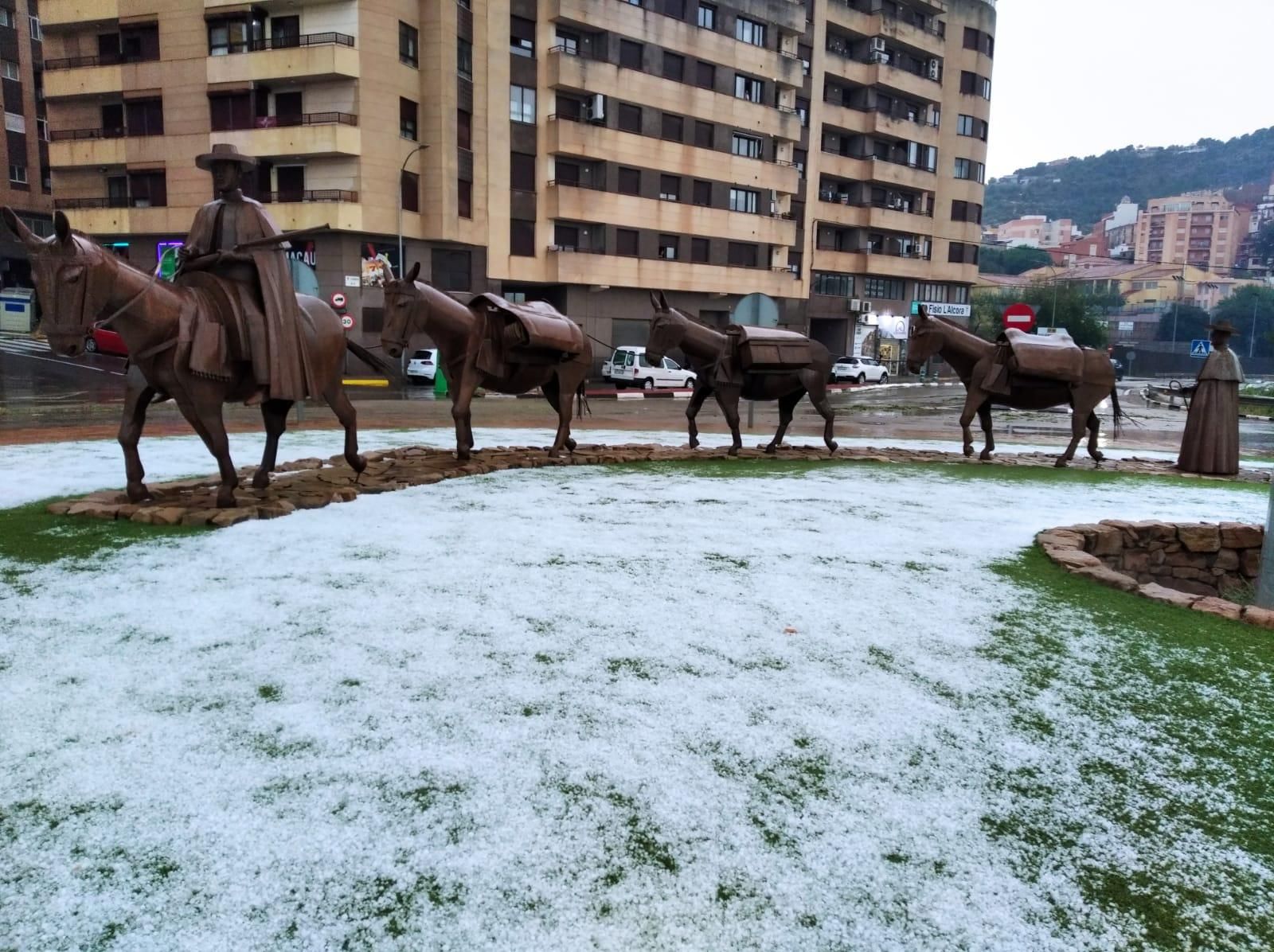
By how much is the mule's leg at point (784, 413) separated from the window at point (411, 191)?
25.0 meters

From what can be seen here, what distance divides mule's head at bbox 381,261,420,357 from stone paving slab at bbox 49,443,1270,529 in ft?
4.83

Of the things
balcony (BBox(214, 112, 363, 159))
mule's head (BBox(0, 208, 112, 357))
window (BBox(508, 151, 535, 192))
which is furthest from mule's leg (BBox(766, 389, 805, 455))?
window (BBox(508, 151, 535, 192))

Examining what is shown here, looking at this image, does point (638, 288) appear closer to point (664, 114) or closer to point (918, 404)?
point (664, 114)

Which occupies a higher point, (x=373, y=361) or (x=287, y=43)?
(x=287, y=43)

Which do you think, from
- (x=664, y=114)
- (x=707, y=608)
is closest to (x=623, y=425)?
(x=707, y=608)

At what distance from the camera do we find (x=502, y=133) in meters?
36.7

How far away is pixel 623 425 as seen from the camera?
61.9 feet

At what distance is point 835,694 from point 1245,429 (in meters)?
28.5

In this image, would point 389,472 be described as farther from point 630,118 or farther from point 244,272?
point 630,118

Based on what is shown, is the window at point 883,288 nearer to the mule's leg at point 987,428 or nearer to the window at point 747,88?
the window at point 747,88

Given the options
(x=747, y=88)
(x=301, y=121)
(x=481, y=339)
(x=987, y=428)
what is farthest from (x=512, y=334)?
(x=747, y=88)

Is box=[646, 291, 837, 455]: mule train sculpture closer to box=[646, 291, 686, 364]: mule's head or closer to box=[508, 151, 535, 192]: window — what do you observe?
box=[646, 291, 686, 364]: mule's head

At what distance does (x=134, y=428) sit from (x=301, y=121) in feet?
96.6

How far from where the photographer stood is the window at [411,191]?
34.1 m
